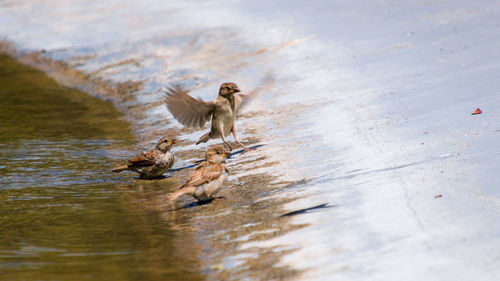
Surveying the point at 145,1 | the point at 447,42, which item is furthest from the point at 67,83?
the point at 447,42

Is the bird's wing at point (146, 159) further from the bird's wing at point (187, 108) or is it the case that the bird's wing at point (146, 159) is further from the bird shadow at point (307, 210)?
the bird shadow at point (307, 210)

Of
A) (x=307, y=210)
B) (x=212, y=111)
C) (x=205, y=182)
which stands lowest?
(x=307, y=210)

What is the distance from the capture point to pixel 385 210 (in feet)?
19.6

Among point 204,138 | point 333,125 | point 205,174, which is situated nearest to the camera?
point 205,174

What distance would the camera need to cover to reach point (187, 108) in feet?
32.2

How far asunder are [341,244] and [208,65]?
10184mm

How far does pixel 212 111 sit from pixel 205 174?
251 cm

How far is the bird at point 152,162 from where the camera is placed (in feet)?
29.2

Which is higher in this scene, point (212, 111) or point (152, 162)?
point (212, 111)

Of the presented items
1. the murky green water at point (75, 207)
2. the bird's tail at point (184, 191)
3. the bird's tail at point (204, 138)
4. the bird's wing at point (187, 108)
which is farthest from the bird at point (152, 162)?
the bird's tail at point (184, 191)

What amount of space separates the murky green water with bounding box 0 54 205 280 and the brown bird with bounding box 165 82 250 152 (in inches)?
43.7

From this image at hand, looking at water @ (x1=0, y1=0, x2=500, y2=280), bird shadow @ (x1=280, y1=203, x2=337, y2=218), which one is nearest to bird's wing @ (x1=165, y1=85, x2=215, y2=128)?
water @ (x1=0, y1=0, x2=500, y2=280)

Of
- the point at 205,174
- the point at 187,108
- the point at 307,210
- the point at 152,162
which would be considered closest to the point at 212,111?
the point at 187,108

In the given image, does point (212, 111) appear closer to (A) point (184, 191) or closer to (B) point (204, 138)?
(B) point (204, 138)
